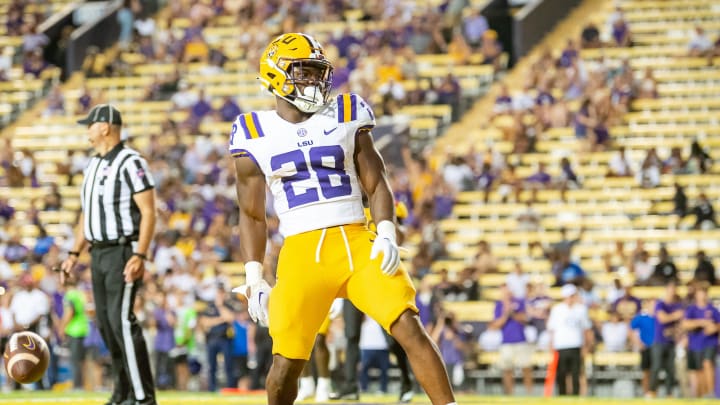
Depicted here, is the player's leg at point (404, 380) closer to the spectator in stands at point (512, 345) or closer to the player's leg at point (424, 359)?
the player's leg at point (424, 359)

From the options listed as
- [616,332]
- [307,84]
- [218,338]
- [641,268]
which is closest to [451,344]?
[616,332]

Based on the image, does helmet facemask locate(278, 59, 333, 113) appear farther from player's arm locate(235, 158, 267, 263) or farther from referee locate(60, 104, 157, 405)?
referee locate(60, 104, 157, 405)

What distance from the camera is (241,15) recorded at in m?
25.8

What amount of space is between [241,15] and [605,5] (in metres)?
6.42

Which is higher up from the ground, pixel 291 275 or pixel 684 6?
pixel 684 6

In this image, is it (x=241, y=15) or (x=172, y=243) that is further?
(x=241, y=15)

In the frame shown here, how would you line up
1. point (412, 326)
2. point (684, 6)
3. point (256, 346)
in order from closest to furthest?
point (412, 326) → point (256, 346) → point (684, 6)

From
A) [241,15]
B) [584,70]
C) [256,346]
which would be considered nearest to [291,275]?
[256,346]

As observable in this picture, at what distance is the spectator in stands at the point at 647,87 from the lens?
2091 centimetres

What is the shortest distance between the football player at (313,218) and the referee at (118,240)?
2.23m

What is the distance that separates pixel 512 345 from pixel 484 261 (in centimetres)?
265

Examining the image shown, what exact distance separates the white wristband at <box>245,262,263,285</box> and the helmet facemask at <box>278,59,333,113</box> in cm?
74

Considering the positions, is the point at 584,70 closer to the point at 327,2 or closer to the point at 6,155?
the point at 327,2

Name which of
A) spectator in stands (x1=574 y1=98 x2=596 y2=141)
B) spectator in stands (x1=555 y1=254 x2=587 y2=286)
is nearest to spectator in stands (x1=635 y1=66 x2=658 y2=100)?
spectator in stands (x1=574 y1=98 x2=596 y2=141)
